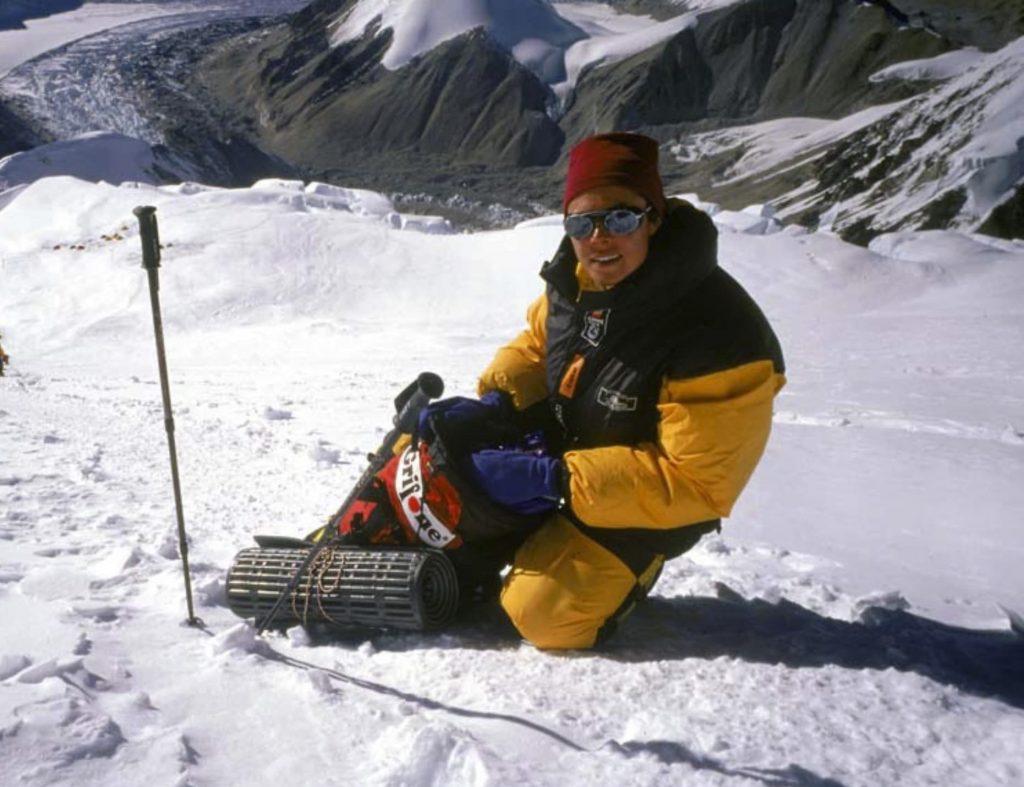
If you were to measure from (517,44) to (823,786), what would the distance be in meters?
155

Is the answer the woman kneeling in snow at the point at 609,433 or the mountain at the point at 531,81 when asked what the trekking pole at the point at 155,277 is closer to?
the woman kneeling in snow at the point at 609,433

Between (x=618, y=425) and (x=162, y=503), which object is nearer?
(x=618, y=425)

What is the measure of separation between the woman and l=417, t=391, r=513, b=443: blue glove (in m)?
0.22

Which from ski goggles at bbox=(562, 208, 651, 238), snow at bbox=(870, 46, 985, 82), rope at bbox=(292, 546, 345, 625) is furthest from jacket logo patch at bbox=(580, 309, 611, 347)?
snow at bbox=(870, 46, 985, 82)

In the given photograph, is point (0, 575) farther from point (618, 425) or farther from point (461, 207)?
point (461, 207)

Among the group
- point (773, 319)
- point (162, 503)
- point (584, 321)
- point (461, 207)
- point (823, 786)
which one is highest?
point (584, 321)

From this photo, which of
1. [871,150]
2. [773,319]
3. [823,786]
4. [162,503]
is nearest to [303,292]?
[773,319]

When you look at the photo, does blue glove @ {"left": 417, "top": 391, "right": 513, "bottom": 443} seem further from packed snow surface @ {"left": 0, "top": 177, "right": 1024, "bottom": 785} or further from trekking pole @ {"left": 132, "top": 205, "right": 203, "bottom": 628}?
trekking pole @ {"left": 132, "top": 205, "right": 203, "bottom": 628}

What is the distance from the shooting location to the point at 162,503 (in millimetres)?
4691

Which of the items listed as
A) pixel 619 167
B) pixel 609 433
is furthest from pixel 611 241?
pixel 609 433

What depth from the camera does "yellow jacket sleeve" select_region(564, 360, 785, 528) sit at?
9.12 ft

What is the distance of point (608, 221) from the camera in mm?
2979

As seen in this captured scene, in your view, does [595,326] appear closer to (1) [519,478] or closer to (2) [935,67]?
(1) [519,478]

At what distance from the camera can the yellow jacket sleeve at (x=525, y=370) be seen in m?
3.77
